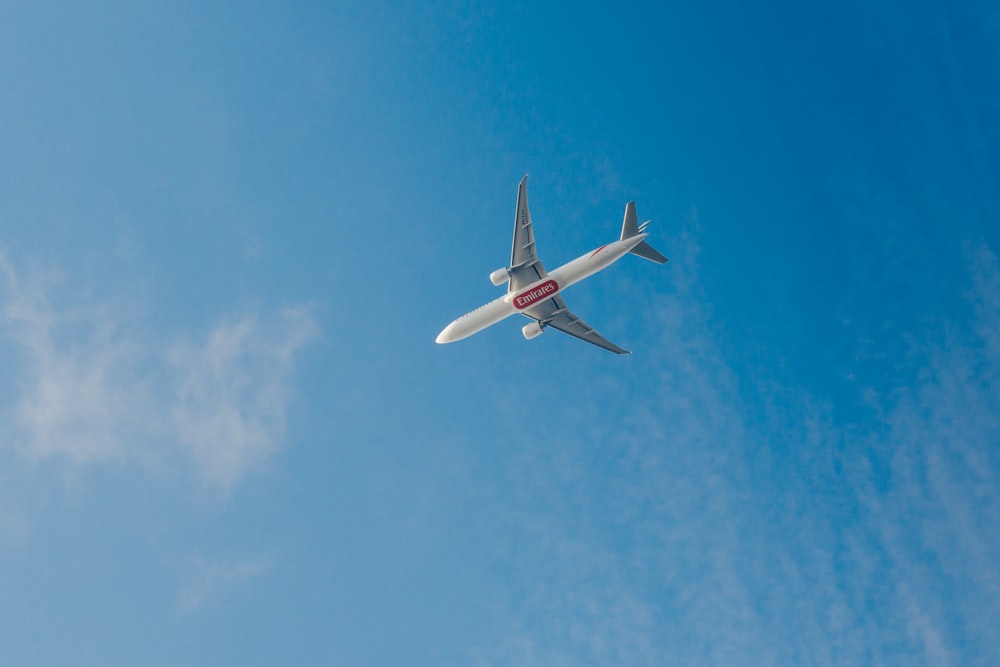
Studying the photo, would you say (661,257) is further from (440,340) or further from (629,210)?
(440,340)

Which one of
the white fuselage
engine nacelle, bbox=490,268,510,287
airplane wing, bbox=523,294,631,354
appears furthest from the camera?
airplane wing, bbox=523,294,631,354

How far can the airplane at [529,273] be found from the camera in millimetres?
88062

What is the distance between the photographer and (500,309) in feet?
300

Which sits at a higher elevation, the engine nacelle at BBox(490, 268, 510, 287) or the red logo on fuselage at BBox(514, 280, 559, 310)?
the engine nacelle at BBox(490, 268, 510, 287)

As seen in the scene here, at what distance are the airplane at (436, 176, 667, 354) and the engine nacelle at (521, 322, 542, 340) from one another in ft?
7.15

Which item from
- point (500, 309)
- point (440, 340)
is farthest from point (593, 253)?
point (440, 340)

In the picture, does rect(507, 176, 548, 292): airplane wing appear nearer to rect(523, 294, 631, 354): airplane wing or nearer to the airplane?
the airplane

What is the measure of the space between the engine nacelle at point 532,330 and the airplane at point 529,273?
2180 millimetres

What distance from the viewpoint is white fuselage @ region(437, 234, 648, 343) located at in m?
87.8

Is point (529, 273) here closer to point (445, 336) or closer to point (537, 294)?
point (537, 294)

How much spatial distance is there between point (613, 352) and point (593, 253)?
1470 cm

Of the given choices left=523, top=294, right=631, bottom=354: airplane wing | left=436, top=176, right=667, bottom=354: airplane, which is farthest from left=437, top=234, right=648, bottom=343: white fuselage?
left=523, top=294, right=631, bottom=354: airplane wing

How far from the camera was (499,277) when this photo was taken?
90.1m

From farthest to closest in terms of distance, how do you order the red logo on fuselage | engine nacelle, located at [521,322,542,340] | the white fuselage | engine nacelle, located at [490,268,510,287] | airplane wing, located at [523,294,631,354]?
engine nacelle, located at [521,322,542,340]
airplane wing, located at [523,294,631,354]
engine nacelle, located at [490,268,510,287]
the red logo on fuselage
the white fuselage
